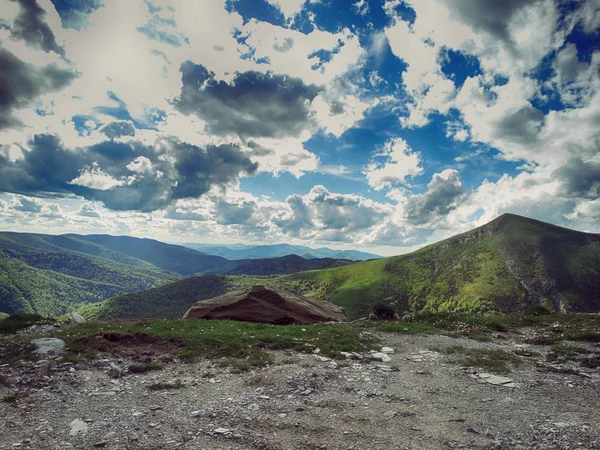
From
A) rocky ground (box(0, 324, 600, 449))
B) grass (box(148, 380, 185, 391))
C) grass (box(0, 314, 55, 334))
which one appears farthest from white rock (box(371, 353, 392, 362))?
grass (box(0, 314, 55, 334))

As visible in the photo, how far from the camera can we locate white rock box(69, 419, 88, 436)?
9531 millimetres

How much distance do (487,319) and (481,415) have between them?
20.3m

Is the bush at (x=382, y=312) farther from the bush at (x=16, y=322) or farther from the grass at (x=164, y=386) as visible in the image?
the bush at (x=16, y=322)

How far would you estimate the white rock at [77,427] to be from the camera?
9.53 meters

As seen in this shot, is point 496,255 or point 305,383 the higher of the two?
point 496,255

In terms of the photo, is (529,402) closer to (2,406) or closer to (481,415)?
(481,415)

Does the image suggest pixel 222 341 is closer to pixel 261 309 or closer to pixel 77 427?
pixel 77 427

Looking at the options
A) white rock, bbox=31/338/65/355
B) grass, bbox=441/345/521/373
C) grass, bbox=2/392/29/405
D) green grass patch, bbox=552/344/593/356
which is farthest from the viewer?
green grass patch, bbox=552/344/593/356

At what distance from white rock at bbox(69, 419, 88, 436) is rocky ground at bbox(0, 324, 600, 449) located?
0.05m

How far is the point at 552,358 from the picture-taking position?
17281 millimetres

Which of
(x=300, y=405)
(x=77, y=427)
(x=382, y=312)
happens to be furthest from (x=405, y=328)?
(x=77, y=427)

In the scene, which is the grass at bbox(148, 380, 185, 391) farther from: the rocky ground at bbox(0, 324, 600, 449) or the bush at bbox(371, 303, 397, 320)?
the bush at bbox(371, 303, 397, 320)

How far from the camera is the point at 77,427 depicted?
385 inches

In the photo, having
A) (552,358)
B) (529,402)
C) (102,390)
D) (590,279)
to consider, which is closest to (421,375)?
(529,402)
